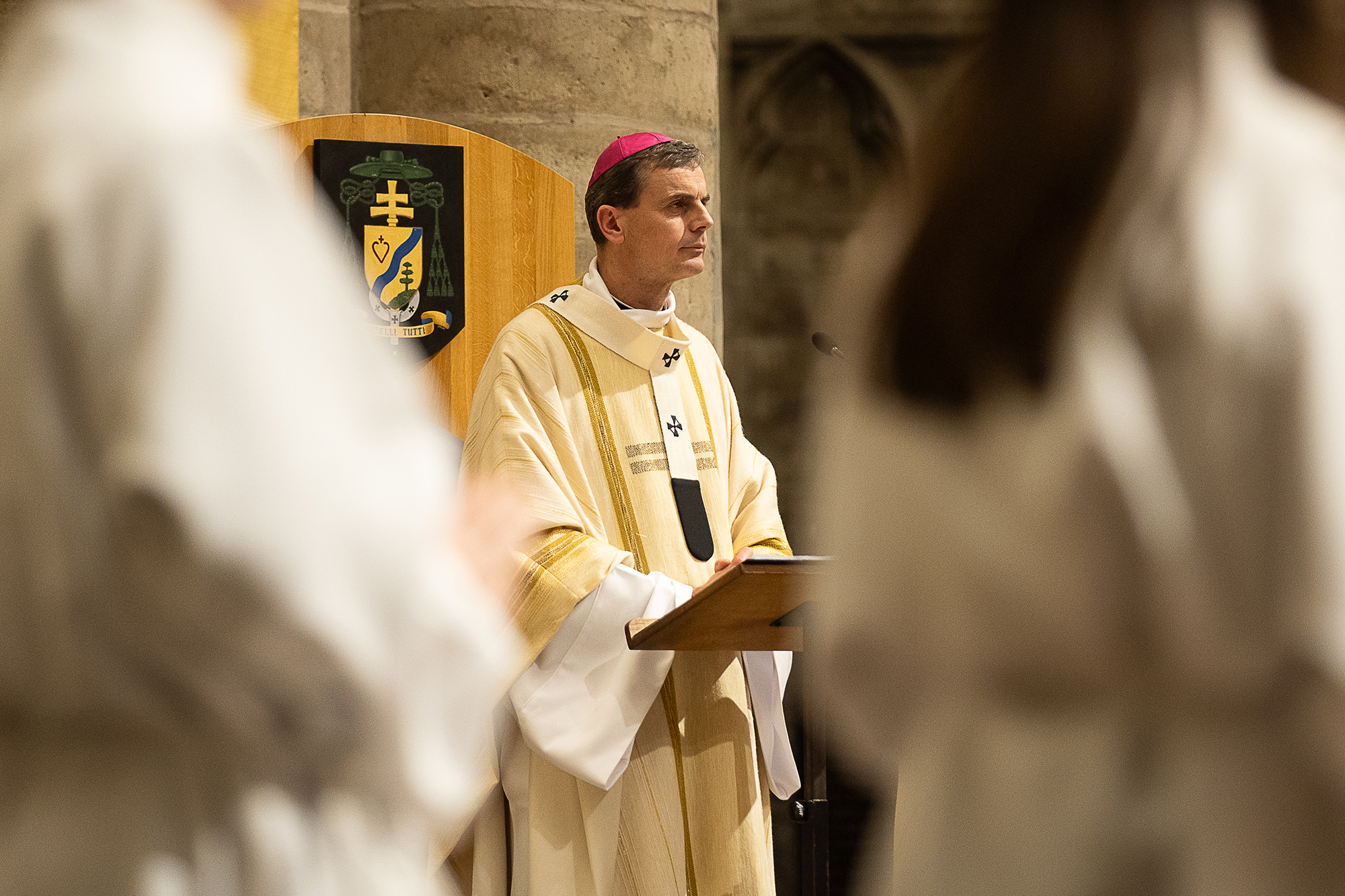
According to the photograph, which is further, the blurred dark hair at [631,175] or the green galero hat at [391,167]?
the green galero hat at [391,167]

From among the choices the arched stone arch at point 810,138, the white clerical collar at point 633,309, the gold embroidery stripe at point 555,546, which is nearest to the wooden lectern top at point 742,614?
Result: the gold embroidery stripe at point 555,546

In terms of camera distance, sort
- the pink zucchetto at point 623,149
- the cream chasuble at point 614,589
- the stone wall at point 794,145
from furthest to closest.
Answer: the stone wall at point 794,145 < the pink zucchetto at point 623,149 < the cream chasuble at point 614,589

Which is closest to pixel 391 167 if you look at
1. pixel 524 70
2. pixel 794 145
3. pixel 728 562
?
pixel 524 70

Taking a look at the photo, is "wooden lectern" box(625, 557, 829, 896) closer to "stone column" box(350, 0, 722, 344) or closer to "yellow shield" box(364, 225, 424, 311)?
"yellow shield" box(364, 225, 424, 311)

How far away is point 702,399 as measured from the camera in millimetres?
4125

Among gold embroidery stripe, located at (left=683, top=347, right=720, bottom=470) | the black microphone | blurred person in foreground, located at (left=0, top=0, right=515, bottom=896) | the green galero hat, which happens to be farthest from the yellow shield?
blurred person in foreground, located at (left=0, top=0, right=515, bottom=896)

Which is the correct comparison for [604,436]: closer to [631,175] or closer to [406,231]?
[631,175]

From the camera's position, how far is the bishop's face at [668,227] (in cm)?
407

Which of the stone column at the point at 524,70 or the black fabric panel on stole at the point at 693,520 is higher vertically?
the stone column at the point at 524,70

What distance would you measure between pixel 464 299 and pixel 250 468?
3.44 m

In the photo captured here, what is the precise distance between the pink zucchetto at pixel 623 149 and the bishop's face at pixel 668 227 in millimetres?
163

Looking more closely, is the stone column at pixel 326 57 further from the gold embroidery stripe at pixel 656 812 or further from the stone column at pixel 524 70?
the gold embroidery stripe at pixel 656 812

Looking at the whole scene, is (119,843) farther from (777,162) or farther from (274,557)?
(777,162)

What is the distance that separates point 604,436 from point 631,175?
0.75 meters
